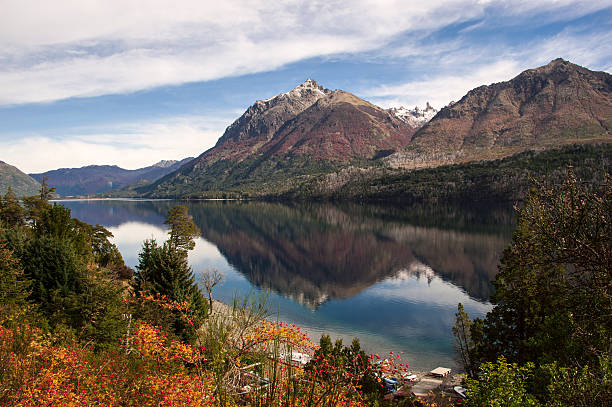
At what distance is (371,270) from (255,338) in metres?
75.0

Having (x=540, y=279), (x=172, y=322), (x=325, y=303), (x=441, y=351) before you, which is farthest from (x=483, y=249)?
(x=172, y=322)

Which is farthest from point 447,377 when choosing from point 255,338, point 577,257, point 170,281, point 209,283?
point 209,283

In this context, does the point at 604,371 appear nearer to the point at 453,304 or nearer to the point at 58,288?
the point at 58,288

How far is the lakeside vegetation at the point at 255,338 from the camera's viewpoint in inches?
358

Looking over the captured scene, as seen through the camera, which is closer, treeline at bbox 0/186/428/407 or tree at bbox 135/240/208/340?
treeline at bbox 0/186/428/407

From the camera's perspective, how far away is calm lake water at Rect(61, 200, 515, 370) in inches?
1884

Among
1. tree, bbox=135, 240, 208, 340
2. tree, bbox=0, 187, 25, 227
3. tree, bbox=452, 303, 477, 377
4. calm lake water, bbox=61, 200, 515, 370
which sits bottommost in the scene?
calm lake water, bbox=61, 200, 515, 370

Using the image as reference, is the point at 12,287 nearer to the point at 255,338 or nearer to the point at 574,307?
the point at 255,338

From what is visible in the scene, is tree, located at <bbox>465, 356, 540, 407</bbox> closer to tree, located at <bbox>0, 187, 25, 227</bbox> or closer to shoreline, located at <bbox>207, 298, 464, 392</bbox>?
shoreline, located at <bbox>207, 298, 464, 392</bbox>

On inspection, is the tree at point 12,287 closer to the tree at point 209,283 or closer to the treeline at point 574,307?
the tree at point 209,283

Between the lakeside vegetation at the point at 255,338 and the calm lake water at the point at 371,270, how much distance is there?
20.5ft

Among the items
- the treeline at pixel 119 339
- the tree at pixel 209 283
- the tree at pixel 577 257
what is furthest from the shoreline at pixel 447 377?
the tree at pixel 577 257

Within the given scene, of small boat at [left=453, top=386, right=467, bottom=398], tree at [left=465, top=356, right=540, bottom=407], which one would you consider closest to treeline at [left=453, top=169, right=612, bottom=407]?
tree at [left=465, top=356, right=540, bottom=407]

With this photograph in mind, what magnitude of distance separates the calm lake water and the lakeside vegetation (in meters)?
6.25
